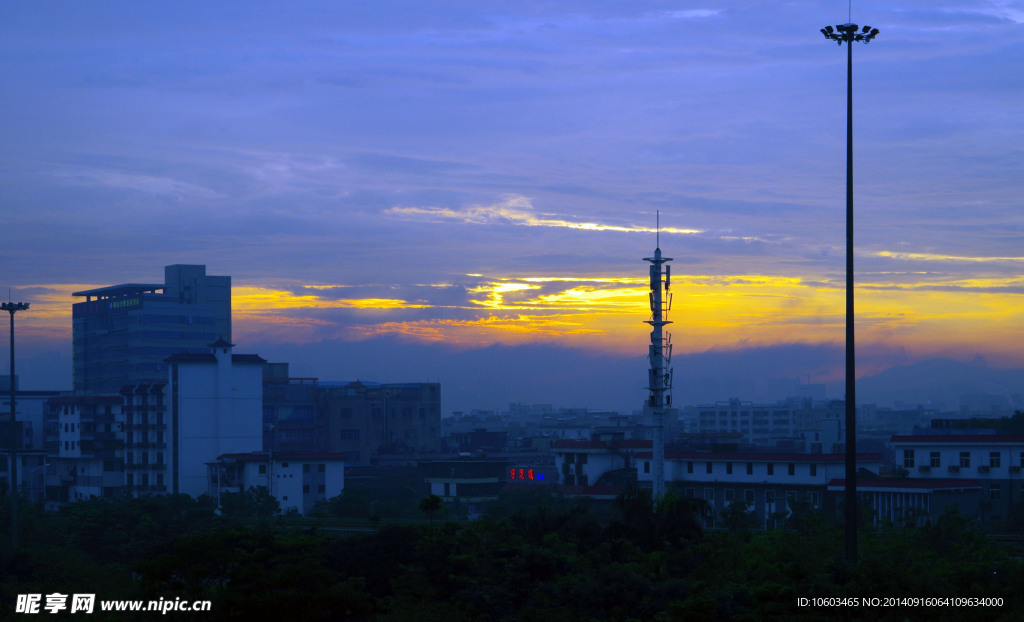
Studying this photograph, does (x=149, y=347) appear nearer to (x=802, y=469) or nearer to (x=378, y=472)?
(x=378, y=472)

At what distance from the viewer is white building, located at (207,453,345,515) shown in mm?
86688

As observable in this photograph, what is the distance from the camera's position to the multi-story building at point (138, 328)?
167 m

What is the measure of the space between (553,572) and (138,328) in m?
147

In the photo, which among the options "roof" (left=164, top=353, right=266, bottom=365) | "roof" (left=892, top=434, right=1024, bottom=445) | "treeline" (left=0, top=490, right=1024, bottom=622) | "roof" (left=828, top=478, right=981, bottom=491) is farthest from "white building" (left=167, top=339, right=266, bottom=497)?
"roof" (left=892, top=434, right=1024, bottom=445)

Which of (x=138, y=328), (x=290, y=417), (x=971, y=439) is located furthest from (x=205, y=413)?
(x=138, y=328)

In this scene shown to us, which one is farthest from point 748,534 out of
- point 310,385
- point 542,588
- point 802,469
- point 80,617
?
point 310,385

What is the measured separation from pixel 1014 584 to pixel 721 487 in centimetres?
4737

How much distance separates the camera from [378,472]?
10694cm

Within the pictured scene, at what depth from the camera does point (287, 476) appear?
87.0 metres

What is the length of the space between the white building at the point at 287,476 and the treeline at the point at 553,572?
44029 millimetres

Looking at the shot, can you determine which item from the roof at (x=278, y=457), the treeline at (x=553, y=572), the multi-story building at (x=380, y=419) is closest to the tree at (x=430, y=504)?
the treeline at (x=553, y=572)

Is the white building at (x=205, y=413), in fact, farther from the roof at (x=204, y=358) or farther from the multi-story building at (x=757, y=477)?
the multi-story building at (x=757, y=477)

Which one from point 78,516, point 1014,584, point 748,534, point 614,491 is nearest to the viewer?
point 1014,584

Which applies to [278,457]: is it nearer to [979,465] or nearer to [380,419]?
[979,465]
